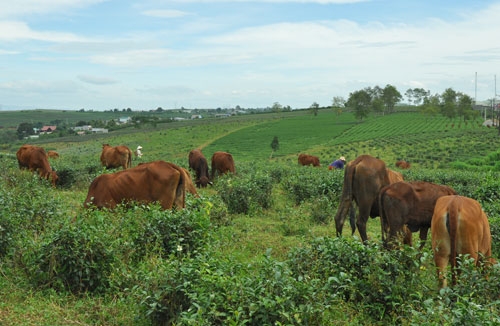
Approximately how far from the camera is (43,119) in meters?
176

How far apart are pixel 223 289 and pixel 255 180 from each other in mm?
9526

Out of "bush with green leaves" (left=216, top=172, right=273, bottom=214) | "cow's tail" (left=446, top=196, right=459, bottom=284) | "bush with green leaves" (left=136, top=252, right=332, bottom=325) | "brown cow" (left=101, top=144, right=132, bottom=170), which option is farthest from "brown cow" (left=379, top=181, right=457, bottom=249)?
"brown cow" (left=101, top=144, right=132, bottom=170)

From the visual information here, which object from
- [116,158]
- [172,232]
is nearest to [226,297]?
[172,232]

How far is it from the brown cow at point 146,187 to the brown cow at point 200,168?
25.3 feet

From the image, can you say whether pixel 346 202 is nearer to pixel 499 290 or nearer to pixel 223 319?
pixel 499 290

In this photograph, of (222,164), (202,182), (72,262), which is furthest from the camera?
(222,164)

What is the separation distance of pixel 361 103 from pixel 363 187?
3895 inches

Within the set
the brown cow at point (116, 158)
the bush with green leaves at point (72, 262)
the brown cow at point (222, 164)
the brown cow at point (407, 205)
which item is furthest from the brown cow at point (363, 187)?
the brown cow at point (116, 158)

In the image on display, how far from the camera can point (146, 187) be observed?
9.92m

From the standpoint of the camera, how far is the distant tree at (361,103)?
322 feet

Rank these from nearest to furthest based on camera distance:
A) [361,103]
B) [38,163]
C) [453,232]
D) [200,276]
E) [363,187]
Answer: [200,276] → [453,232] → [363,187] → [38,163] → [361,103]

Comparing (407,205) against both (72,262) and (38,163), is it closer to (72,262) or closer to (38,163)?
(72,262)

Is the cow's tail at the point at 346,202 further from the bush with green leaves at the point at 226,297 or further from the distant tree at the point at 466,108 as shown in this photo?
the distant tree at the point at 466,108

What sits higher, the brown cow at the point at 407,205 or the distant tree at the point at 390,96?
the distant tree at the point at 390,96
